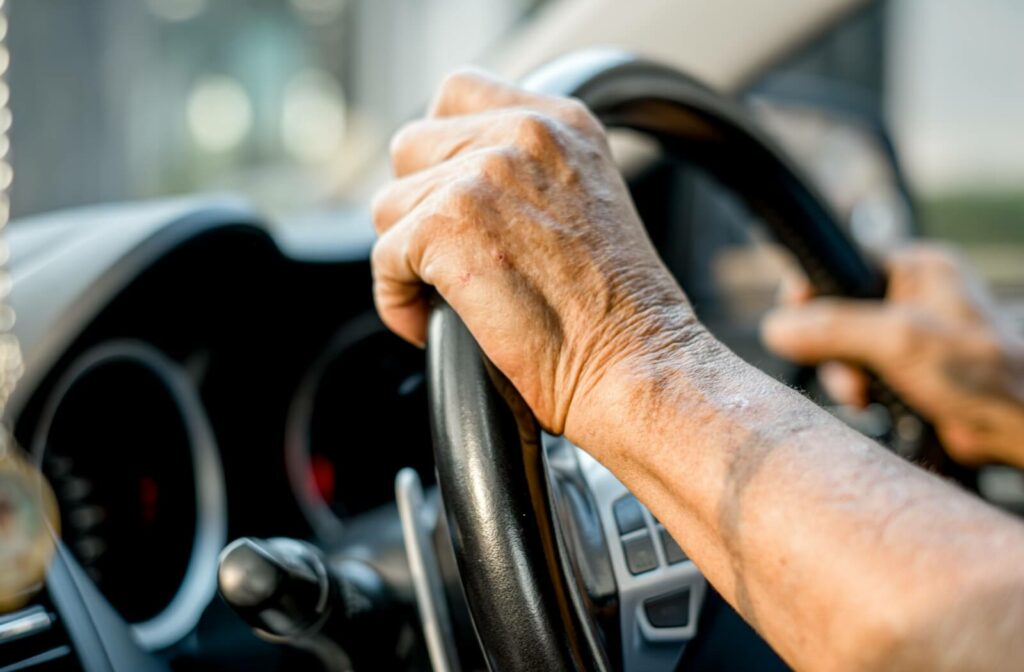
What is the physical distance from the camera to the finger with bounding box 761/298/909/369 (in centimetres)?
146

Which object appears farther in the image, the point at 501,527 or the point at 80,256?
the point at 80,256

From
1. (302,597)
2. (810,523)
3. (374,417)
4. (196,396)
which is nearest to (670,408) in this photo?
(810,523)

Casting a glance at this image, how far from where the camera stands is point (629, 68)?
963mm

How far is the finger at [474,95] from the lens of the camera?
2.74ft


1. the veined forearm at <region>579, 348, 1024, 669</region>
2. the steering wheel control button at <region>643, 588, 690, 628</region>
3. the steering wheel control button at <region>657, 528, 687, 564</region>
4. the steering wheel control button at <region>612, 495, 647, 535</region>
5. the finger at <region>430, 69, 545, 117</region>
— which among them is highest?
the finger at <region>430, 69, 545, 117</region>

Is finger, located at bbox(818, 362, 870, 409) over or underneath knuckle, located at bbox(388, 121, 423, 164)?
underneath

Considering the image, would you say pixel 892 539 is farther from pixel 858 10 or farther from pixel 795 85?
pixel 795 85

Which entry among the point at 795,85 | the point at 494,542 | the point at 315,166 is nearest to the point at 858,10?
the point at 795,85

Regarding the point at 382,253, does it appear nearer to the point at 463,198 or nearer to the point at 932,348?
the point at 463,198

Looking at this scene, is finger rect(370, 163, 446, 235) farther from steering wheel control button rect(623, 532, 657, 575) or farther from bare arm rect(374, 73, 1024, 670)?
steering wheel control button rect(623, 532, 657, 575)

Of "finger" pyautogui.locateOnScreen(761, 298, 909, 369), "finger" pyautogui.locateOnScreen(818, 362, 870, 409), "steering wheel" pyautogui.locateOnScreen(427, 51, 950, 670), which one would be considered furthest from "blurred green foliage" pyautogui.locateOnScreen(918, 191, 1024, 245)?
"steering wheel" pyautogui.locateOnScreen(427, 51, 950, 670)

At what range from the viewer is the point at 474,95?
842mm

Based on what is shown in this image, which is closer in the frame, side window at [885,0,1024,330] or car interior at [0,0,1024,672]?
car interior at [0,0,1024,672]

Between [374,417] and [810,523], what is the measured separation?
4.21 ft
